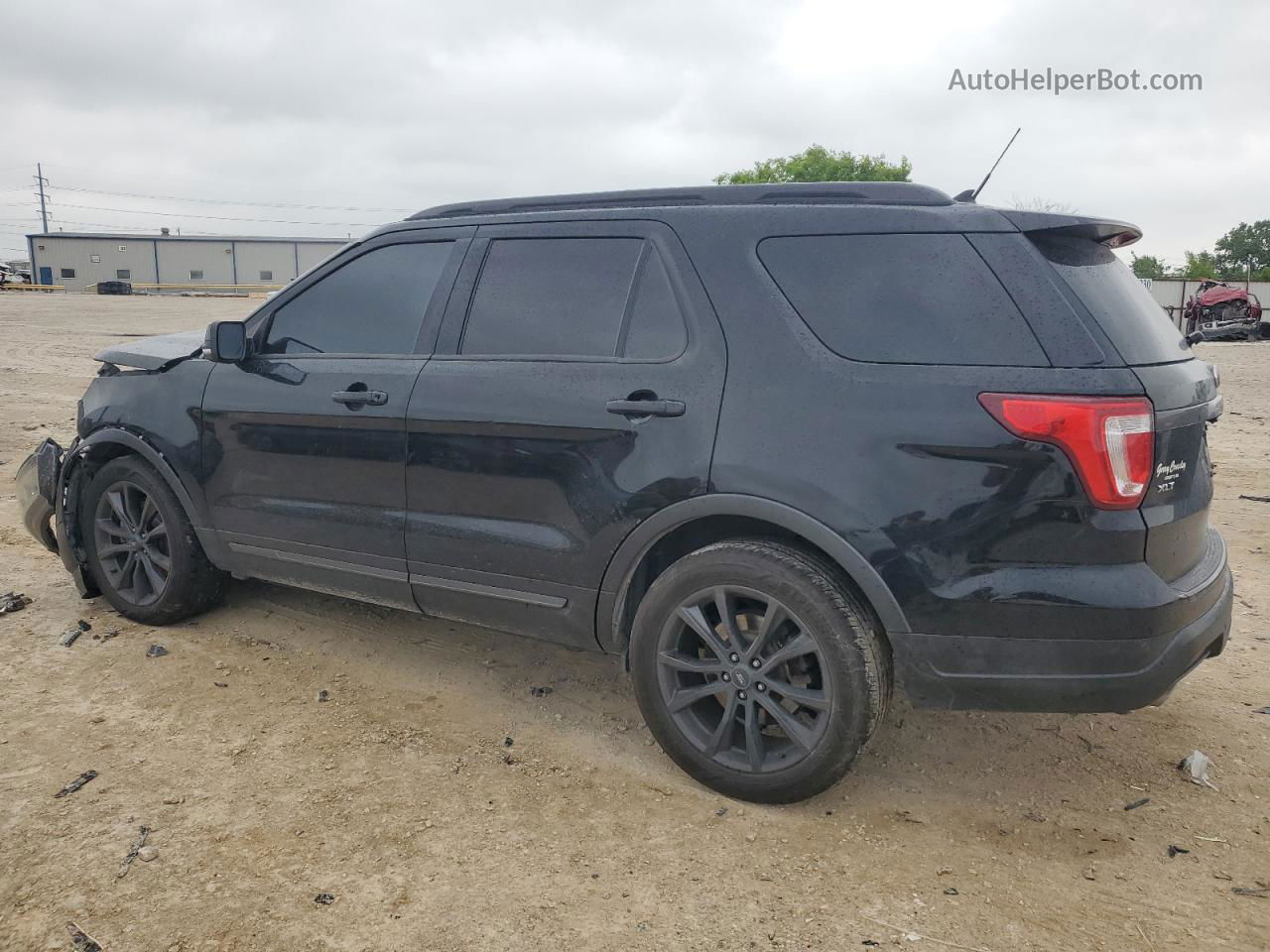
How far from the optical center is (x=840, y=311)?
9.84 ft

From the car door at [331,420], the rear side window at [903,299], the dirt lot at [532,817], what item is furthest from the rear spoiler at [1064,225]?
the car door at [331,420]

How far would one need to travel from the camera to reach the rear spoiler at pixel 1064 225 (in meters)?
2.86

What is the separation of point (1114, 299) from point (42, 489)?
15.8 feet

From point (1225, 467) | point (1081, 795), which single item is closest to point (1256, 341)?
point (1225, 467)

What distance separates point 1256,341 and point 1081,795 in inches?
1109

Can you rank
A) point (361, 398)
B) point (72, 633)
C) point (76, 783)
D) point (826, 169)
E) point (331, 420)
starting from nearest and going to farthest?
point (76, 783) → point (361, 398) → point (331, 420) → point (72, 633) → point (826, 169)

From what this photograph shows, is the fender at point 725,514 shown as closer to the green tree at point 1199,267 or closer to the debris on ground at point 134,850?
the debris on ground at point 134,850

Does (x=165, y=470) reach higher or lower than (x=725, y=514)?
lower

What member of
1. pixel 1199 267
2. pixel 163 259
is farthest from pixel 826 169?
pixel 163 259

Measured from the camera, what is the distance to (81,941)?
8.16 feet

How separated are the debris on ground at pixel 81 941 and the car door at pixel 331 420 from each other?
1.59 meters

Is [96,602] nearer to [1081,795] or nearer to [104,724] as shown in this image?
[104,724]

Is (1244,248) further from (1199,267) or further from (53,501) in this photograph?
(53,501)

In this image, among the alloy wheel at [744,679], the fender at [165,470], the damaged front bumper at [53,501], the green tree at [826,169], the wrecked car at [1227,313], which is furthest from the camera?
the green tree at [826,169]
